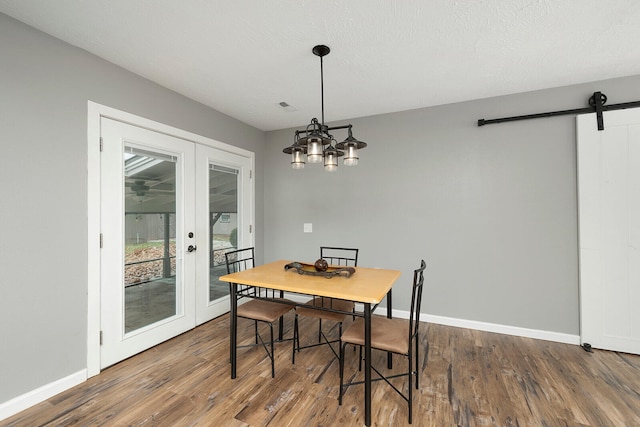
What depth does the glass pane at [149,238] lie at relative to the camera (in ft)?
8.29

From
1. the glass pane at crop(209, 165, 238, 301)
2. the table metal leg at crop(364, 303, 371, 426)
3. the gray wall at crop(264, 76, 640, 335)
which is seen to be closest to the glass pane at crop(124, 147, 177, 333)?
the glass pane at crop(209, 165, 238, 301)

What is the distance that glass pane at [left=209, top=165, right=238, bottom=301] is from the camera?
3391 millimetres

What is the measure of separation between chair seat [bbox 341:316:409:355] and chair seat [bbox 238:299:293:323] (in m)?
0.67

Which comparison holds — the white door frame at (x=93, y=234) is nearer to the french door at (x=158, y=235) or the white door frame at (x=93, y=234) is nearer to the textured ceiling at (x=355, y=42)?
the french door at (x=158, y=235)

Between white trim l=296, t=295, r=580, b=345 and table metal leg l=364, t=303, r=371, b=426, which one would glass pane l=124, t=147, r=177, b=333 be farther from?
white trim l=296, t=295, r=580, b=345

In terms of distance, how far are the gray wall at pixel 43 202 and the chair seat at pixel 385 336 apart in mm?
2125

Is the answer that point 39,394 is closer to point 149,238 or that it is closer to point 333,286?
point 149,238

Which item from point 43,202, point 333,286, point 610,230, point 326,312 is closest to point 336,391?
point 326,312

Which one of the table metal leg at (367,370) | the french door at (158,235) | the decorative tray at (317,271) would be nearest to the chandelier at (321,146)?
the decorative tray at (317,271)

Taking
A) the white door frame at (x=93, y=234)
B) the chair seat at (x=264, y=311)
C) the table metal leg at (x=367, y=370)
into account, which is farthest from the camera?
the chair seat at (x=264, y=311)

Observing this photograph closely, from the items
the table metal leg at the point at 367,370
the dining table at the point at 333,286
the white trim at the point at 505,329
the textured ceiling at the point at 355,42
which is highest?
the textured ceiling at the point at 355,42

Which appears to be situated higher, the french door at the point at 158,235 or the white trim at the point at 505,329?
the french door at the point at 158,235

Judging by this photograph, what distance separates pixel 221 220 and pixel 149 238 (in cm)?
95

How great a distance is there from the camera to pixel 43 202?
1943 mm
